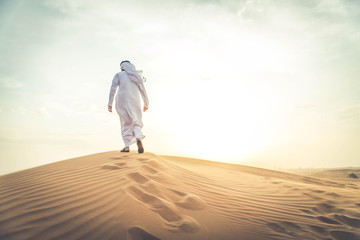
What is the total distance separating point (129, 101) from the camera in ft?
18.5

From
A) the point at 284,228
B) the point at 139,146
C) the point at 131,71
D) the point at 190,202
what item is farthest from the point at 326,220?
the point at 131,71

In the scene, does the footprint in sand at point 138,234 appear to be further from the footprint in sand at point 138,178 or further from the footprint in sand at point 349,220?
the footprint in sand at point 349,220

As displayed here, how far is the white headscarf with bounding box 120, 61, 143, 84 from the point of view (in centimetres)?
587

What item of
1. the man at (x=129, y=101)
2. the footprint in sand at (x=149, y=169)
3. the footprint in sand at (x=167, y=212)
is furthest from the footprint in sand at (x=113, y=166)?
the man at (x=129, y=101)

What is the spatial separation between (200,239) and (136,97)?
15.0 ft

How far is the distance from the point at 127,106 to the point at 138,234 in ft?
13.8

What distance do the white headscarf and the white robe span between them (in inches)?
3.5

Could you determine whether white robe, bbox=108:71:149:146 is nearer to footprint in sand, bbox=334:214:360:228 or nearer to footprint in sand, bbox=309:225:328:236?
footprint in sand, bbox=309:225:328:236

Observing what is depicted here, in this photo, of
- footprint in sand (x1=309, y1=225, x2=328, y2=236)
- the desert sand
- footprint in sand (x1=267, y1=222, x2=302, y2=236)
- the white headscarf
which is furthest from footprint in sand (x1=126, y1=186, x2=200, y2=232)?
the white headscarf

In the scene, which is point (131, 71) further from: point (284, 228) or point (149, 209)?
point (284, 228)

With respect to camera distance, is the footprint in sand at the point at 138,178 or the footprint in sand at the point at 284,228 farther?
the footprint in sand at the point at 138,178

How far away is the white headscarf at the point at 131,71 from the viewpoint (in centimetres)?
587

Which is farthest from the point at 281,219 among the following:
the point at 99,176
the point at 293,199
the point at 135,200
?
the point at 99,176

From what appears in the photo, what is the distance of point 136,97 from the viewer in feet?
19.1
